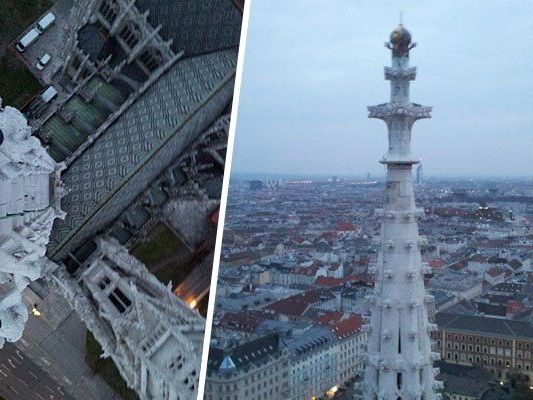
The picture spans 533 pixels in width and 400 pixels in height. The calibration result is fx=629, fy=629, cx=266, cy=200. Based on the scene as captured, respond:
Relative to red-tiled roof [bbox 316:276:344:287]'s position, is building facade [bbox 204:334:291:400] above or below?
below

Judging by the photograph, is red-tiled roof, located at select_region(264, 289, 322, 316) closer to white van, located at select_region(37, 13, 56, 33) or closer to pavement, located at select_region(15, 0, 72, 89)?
pavement, located at select_region(15, 0, 72, 89)

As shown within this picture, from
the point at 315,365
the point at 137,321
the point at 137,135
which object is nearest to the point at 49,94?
the point at 137,135

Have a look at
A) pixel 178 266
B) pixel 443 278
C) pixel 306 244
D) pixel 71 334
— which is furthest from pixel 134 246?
pixel 443 278

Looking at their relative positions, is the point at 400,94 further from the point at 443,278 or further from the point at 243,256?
the point at 243,256

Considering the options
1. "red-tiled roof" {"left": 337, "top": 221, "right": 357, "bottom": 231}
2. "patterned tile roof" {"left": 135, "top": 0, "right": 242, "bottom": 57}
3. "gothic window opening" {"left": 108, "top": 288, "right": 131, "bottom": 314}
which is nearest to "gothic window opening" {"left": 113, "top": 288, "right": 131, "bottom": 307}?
"gothic window opening" {"left": 108, "top": 288, "right": 131, "bottom": 314}

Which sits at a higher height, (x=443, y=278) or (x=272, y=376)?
(x=443, y=278)

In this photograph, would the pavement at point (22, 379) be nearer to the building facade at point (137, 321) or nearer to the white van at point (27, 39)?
the building facade at point (137, 321)
